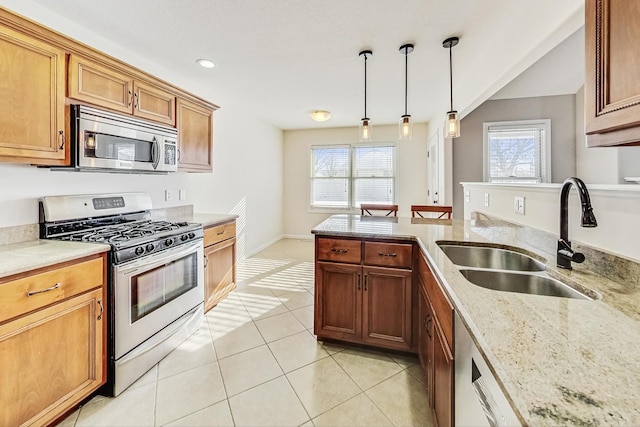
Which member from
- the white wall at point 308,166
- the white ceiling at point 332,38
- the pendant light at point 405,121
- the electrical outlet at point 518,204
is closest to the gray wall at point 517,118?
the white ceiling at point 332,38

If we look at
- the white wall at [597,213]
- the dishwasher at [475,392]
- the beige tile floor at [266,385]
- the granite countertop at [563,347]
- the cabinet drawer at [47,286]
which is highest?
the white wall at [597,213]

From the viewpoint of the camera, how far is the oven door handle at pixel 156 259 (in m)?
1.76

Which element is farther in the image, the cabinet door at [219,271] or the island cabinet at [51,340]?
the cabinet door at [219,271]

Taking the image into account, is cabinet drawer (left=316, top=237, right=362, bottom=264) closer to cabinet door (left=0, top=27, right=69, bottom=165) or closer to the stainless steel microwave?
the stainless steel microwave

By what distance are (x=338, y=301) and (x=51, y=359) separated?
1647 millimetres

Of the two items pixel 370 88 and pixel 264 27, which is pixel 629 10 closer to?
pixel 264 27

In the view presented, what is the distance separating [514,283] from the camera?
4.61ft

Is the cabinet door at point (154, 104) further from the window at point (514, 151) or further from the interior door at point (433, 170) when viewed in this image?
the window at point (514, 151)

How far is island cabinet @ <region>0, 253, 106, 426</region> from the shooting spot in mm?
1276

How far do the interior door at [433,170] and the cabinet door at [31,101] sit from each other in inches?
176

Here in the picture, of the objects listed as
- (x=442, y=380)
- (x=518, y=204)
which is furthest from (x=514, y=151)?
(x=442, y=380)

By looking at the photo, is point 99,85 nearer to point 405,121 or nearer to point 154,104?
point 154,104

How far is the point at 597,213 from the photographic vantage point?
4.01ft

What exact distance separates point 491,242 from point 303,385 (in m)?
1.49
